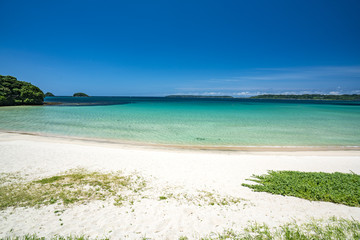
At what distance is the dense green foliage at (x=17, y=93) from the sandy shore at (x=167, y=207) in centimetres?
5888

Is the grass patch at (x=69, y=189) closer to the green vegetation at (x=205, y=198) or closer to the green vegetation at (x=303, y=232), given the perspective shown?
the green vegetation at (x=205, y=198)

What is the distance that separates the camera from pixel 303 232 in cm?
459

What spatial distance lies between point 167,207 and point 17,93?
72818 mm

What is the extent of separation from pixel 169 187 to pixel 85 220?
3.21m

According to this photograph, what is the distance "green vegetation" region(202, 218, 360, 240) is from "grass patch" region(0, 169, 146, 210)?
401 centimetres

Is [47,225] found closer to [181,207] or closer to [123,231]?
[123,231]

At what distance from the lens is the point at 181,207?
19.3ft

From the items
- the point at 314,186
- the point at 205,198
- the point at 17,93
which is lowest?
the point at 205,198

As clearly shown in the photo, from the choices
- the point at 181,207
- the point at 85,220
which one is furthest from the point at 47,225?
the point at 181,207

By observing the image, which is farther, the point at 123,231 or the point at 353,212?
the point at 353,212

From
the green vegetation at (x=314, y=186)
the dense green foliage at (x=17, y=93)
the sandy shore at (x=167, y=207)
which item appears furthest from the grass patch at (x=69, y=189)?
the dense green foliage at (x=17, y=93)

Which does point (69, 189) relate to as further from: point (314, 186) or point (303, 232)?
point (314, 186)

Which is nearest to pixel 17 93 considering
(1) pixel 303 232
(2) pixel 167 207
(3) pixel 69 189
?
(3) pixel 69 189

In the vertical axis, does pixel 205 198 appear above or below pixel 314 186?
below
